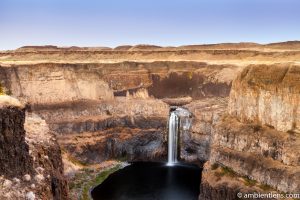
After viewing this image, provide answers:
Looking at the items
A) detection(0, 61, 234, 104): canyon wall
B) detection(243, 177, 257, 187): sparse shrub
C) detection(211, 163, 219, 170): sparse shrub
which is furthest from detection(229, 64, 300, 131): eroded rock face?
detection(0, 61, 234, 104): canyon wall

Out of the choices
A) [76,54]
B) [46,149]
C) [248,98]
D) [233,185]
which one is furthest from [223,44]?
[46,149]

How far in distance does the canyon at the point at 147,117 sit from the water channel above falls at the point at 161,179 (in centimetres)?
164

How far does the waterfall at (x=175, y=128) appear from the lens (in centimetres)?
6906

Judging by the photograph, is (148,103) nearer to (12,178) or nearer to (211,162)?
(211,162)

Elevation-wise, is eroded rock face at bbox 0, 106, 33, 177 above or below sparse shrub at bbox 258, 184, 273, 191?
above

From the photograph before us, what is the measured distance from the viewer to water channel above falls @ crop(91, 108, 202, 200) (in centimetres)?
5444

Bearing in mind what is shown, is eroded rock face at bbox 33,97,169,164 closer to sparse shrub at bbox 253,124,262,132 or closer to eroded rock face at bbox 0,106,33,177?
sparse shrub at bbox 253,124,262,132

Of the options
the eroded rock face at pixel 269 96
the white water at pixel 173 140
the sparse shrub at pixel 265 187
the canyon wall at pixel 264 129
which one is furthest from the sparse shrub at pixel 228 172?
the white water at pixel 173 140

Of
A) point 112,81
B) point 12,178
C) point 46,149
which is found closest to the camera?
point 12,178

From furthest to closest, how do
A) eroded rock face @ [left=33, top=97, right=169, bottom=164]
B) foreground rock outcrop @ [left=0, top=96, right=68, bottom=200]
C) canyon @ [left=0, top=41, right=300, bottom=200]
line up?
eroded rock face @ [left=33, top=97, right=169, bottom=164] < canyon @ [left=0, top=41, right=300, bottom=200] < foreground rock outcrop @ [left=0, top=96, right=68, bottom=200]

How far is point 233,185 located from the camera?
4494 cm

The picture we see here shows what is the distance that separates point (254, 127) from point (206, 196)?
28.3 feet

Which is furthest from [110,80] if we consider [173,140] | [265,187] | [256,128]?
[265,187]

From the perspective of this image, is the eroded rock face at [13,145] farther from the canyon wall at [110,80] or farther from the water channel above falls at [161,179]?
the canyon wall at [110,80]
